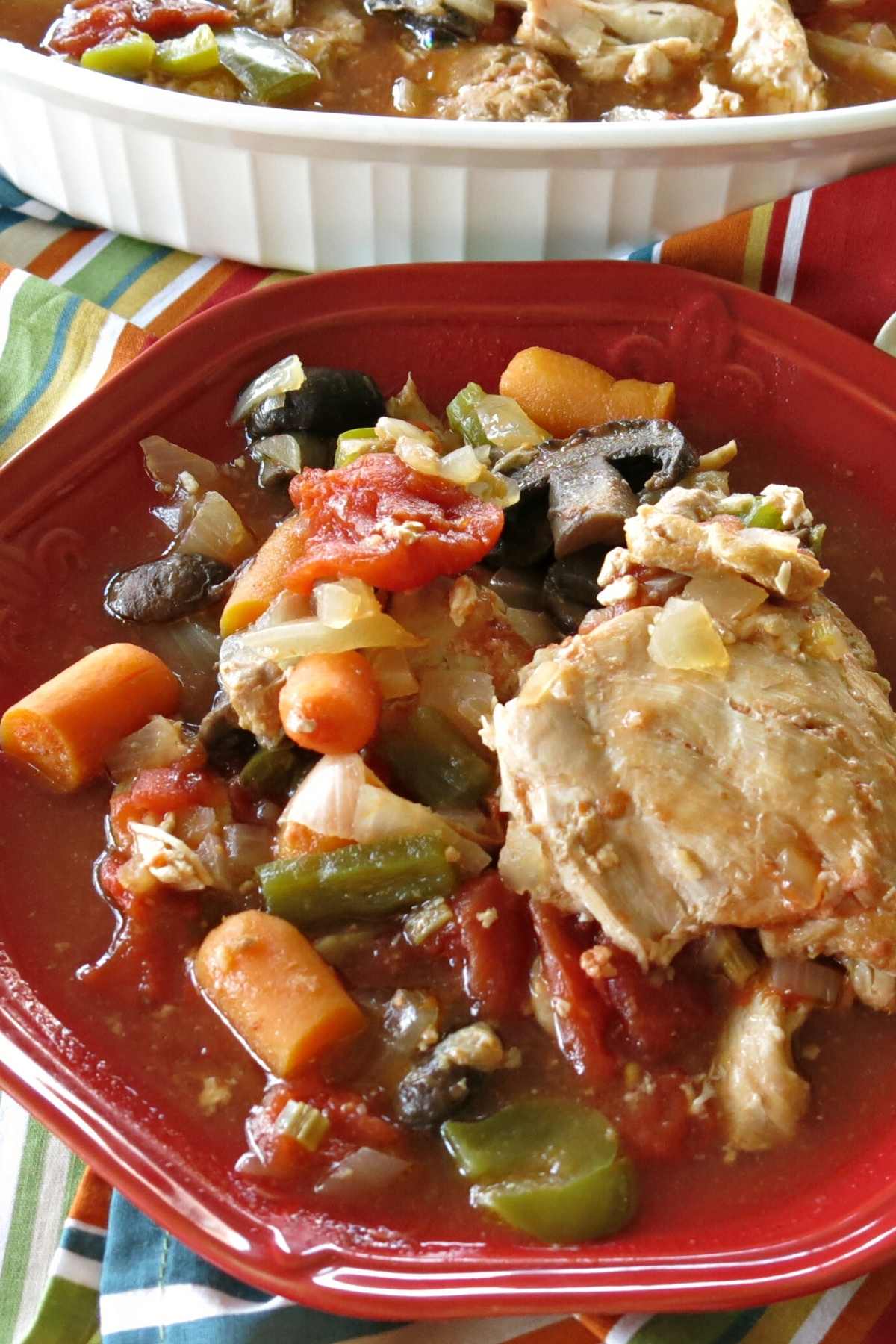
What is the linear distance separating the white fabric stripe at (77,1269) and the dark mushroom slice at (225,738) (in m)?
0.92

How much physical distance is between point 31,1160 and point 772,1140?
1407 mm

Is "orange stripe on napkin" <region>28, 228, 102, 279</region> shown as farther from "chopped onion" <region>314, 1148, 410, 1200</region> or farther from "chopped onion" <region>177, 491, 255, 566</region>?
"chopped onion" <region>314, 1148, 410, 1200</region>

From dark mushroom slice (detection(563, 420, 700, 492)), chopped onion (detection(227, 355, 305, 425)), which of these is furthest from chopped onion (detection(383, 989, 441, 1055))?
chopped onion (detection(227, 355, 305, 425))

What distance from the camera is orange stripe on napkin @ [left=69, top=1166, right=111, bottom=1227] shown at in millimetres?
2598

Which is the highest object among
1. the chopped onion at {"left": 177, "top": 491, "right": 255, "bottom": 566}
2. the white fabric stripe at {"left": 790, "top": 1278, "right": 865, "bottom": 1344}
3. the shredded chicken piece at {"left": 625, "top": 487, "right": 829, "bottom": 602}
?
the shredded chicken piece at {"left": 625, "top": 487, "right": 829, "bottom": 602}

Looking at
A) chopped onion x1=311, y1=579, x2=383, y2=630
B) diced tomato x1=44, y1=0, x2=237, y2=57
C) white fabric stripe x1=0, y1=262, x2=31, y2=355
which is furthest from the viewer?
diced tomato x1=44, y1=0, x2=237, y2=57

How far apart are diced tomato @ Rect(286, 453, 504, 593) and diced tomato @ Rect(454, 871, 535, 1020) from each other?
64 cm

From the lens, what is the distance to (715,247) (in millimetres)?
3699

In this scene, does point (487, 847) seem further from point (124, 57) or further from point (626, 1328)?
point (124, 57)

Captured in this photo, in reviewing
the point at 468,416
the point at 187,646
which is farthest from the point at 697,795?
the point at 468,416

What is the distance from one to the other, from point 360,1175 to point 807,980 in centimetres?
83

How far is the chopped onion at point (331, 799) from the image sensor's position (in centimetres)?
261

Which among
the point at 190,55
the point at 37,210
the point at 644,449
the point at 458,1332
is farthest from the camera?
the point at 37,210

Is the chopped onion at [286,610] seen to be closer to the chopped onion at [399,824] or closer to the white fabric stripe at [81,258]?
the chopped onion at [399,824]
